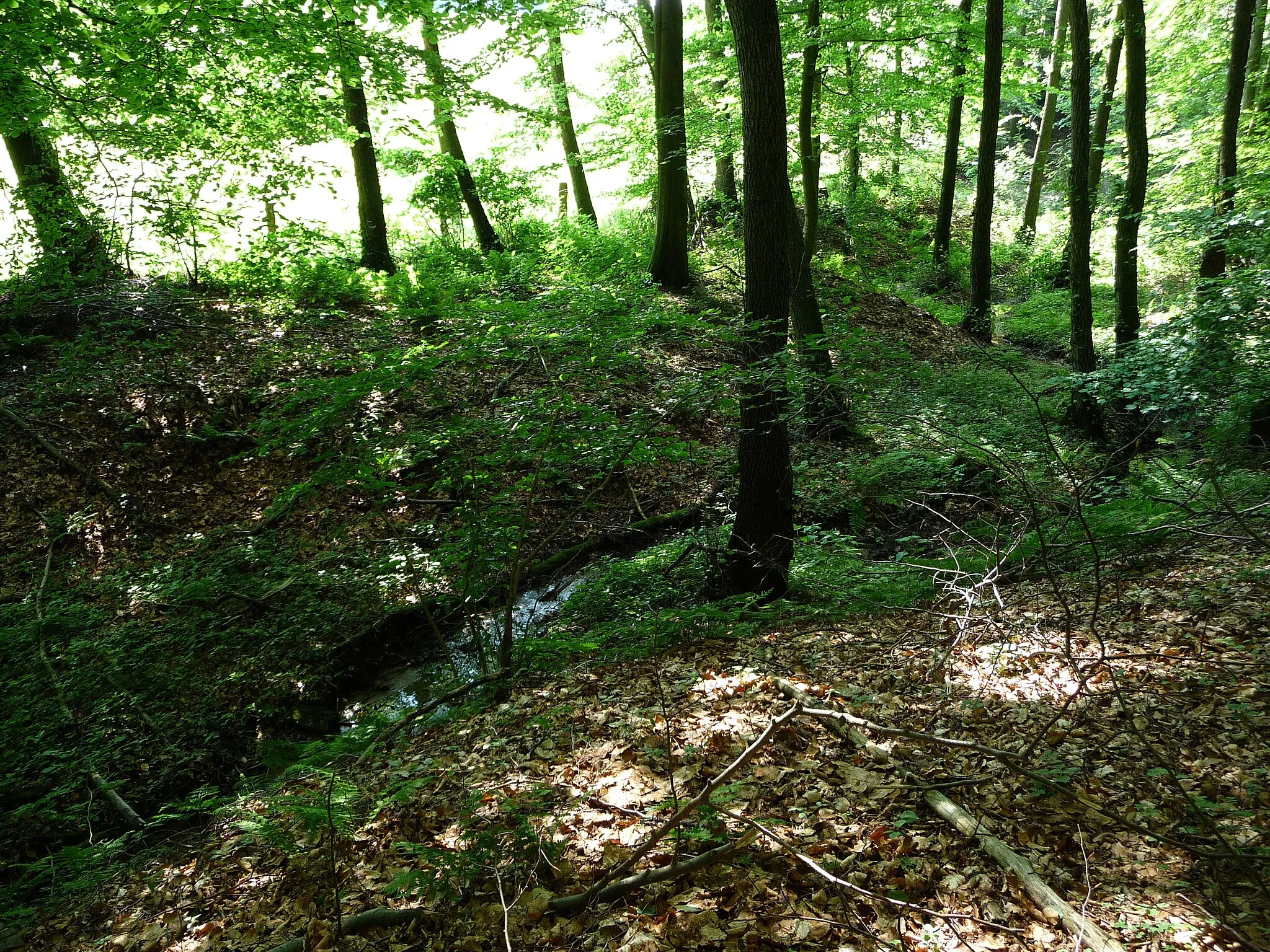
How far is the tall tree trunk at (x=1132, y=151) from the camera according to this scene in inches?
392

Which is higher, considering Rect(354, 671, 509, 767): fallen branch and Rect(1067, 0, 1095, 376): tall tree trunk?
Rect(1067, 0, 1095, 376): tall tree trunk

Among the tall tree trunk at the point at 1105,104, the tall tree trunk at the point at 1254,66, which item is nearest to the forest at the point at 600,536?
the tall tree trunk at the point at 1254,66

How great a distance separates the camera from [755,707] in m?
4.08

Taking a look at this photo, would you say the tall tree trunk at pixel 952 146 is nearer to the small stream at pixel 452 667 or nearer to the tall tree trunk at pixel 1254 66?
the tall tree trunk at pixel 1254 66

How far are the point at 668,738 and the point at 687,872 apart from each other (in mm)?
903

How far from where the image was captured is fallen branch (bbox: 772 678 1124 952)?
7.36 ft

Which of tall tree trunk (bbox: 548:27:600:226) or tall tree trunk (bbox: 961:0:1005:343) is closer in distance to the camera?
tall tree trunk (bbox: 961:0:1005:343)

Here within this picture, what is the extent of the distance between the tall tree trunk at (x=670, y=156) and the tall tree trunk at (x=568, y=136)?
2847 millimetres

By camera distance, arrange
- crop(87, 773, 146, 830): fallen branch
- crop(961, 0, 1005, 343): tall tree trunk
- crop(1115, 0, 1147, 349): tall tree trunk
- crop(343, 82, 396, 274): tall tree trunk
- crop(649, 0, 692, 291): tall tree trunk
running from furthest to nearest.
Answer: crop(961, 0, 1005, 343): tall tree trunk → crop(649, 0, 692, 291): tall tree trunk → crop(343, 82, 396, 274): tall tree trunk → crop(1115, 0, 1147, 349): tall tree trunk → crop(87, 773, 146, 830): fallen branch

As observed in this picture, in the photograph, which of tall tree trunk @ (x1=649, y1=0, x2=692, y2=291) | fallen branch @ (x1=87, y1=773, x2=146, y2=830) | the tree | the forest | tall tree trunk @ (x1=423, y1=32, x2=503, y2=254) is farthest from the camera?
tall tree trunk @ (x1=423, y1=32, x2=503, y2=254)

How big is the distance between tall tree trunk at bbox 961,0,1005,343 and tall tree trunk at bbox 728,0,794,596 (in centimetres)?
1062

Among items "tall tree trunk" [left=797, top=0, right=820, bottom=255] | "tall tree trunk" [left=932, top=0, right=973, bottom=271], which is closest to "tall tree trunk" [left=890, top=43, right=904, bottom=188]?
"tall tree trunk" [left=932, top=0, right=973, bottom=271]

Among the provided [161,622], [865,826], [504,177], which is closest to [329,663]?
[161,622]

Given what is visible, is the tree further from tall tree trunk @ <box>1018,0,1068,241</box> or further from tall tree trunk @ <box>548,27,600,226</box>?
tall tree trunk @ <box>1018,0,1068,241</box>
